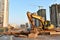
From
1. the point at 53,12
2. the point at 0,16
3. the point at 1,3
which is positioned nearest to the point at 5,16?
the point at 0,16

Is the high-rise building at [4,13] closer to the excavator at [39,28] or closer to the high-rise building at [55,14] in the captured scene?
the high-rise building at [55,14]

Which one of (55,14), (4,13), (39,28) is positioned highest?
(4,13)

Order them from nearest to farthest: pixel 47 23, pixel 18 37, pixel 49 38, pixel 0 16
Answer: pixel 18 37 < pixel 49 38 < pixel 47 23 < pixel 0 16

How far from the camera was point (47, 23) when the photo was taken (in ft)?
49.4

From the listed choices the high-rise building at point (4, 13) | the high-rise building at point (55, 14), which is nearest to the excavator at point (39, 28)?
the high-rise building at point (55, 14)

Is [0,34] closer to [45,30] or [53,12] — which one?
[45,30]

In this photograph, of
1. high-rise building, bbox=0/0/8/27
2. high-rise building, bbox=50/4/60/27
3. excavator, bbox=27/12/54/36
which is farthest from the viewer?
high-rise building, bbox=0/0/8/27

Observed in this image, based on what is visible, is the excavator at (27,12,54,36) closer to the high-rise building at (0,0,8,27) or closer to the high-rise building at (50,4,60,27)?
the high-rise building at (50,4,60,27)

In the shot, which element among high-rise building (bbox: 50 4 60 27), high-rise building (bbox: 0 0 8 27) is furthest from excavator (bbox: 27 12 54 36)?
high-rise building (bbox: 0 0 8 27)

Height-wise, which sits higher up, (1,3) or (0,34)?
(1,3)

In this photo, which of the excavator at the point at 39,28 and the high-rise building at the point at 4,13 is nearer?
the excavator at the point at 39,28

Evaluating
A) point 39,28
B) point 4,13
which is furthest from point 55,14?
point 39,28

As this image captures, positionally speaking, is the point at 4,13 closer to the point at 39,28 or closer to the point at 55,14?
the point at 55,14

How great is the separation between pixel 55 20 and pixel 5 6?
22032 millimetres
